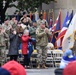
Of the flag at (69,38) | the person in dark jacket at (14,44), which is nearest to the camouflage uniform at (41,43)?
the person in dark jacket at (14,44)

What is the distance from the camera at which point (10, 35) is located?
1572cm

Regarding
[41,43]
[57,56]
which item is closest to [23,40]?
[41,43]

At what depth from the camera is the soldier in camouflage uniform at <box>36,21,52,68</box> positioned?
51.0 feet

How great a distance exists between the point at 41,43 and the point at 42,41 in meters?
0.09

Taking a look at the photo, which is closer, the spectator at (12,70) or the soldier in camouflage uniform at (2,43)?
the spectator at (12,70)

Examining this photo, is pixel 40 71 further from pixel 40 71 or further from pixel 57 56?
pixel 57 56

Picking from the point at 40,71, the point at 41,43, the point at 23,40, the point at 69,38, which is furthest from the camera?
the point at 69,38

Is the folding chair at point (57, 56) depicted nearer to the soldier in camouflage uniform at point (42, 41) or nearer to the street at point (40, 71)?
the soldier in camouflage uniform at point (42, 41)

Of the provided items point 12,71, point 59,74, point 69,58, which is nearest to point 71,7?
point 69,58

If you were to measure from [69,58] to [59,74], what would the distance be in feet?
15.5

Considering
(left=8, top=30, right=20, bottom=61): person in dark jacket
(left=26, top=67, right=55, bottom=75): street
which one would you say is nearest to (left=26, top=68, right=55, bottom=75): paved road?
(left=26, top=67, right=55, bottom=75): street

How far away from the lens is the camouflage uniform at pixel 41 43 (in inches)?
613

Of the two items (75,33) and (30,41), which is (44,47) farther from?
(75,33)

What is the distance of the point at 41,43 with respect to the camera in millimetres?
15719
